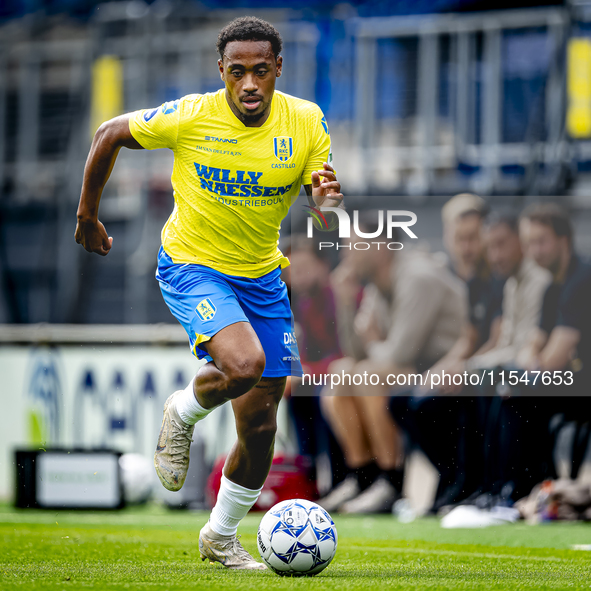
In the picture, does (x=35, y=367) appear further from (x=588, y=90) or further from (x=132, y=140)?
(x=588, y=90)

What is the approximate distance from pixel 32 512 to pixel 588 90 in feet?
21.5

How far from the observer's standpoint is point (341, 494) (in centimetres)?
833

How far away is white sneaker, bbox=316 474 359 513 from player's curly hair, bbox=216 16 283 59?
4.42 meters

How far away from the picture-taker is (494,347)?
8.08 m

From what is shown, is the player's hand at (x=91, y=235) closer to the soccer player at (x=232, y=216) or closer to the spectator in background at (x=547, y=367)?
the soccer player at (x=232, y=216)

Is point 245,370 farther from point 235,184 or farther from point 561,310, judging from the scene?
point 561,310

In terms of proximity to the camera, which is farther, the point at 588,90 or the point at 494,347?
the point at 588,90

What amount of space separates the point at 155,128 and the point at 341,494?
171 inches

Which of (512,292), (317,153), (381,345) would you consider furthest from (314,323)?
(317,153)

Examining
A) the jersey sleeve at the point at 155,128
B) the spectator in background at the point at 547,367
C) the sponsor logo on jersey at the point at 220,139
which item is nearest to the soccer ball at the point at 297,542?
the sponsor logo on jersey at the point at 220,139

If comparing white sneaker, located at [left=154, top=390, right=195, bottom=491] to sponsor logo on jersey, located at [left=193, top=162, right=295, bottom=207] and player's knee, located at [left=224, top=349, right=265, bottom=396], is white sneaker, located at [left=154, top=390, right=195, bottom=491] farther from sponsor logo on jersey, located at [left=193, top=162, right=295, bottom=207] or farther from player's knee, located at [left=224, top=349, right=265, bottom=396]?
sponsor logo on jersey, located at [left=193, top=162, right=295, bottom=207]

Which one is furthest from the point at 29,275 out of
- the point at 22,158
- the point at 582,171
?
the point at 582,171

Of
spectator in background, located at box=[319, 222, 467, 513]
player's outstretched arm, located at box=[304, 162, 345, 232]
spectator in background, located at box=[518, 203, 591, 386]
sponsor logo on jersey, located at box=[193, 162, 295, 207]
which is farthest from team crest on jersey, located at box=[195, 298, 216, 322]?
spectator in background, located at box=[518, 203, 591, 386]

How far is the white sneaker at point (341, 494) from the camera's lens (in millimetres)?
8234
